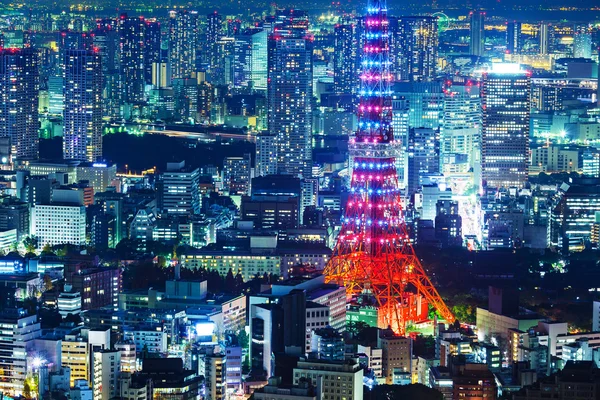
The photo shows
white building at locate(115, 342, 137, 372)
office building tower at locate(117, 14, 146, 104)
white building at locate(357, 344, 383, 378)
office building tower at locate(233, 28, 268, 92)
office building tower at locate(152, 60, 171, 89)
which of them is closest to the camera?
white building at locate(115, 342, 137, 372)

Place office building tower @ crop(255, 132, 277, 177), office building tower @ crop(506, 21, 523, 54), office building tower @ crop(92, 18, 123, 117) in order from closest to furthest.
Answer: office building tower @ crop(255, 132, 277, 177), office building tower @ crop(92, 18, 123, 117), office building tower @ crop(506, 21, 523, 54)

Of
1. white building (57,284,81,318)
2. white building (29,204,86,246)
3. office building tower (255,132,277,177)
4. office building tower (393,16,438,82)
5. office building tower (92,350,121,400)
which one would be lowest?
office building tower (92,350,121,400)

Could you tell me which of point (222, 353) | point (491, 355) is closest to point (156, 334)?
point (222, 353)

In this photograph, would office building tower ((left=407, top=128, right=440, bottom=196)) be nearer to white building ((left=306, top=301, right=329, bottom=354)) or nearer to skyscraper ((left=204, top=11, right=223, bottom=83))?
white building ((left=306, top=301, right=329, bottom=354))

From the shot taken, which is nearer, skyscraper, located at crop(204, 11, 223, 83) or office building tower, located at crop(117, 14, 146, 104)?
office building tower, located at crop(117, 14, 146, 104)

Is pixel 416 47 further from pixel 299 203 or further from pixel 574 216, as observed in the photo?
pixel 574 216

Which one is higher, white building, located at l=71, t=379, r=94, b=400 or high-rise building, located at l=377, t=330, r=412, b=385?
high-rise building, located at l=377, t=330, r=412, b=385

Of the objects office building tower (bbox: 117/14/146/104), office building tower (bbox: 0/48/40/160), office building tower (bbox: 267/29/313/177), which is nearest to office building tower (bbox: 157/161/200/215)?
office building tower (bbox: 267/29/313/177)
